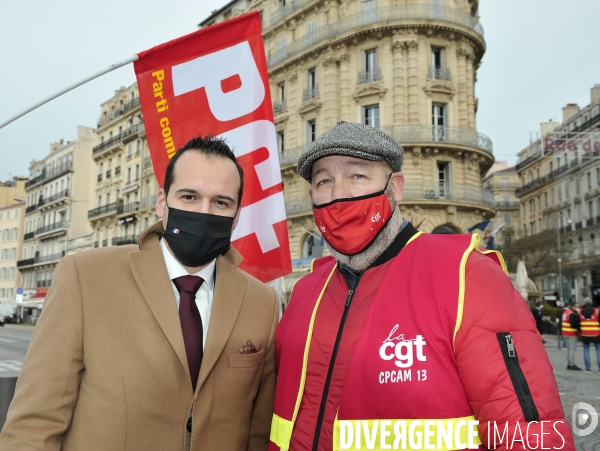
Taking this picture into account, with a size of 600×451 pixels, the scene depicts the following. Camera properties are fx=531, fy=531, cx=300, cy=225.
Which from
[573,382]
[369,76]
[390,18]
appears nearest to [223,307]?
[573,382]

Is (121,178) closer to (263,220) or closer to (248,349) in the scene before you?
(263,220)

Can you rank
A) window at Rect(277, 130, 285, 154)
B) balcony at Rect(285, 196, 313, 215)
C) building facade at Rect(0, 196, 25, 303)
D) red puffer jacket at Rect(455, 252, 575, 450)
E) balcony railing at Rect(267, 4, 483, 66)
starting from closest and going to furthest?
red puffer jacket at Rect(455, 252, 575, 450), balcony railing at Rect(267, 4, 483, 66), balcony at Rect(285, 196, 313, 215), window at Rect(277, 130, 285, 154), building facade at Rect(0, 196, 25, 303)

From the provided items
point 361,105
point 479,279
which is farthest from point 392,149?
point 361,105

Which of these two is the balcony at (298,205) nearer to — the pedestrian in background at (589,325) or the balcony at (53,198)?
the pedestrian in background at (589,325)

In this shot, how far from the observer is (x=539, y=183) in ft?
204

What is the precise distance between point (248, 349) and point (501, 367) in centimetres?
118

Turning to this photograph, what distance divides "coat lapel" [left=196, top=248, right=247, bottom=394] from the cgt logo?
30.3 inches

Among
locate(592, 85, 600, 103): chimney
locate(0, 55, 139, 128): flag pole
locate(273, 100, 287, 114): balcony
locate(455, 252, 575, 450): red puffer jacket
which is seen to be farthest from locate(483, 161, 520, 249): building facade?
locate(455, 252, 575, 450): red puffer jacket

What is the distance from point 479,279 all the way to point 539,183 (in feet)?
218

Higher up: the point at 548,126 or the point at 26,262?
the point at 548,126

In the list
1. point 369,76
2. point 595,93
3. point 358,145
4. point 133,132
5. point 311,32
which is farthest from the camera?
point 595,93

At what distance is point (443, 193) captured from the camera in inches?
1017

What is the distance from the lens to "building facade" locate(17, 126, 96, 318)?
58375 mm

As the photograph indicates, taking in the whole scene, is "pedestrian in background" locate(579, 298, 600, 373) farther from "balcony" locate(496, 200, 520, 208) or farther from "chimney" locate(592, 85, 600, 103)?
"balcony" locate(496, 200, 520, 208)
